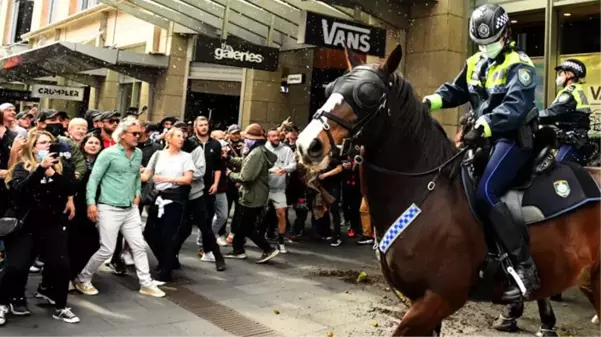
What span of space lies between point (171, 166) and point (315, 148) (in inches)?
172

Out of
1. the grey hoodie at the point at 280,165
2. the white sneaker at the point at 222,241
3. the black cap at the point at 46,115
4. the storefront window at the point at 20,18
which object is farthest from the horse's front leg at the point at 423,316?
the storefront window at the point at 20,18

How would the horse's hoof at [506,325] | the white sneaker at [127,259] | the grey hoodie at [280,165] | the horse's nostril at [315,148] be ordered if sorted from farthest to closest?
the grey hoodie at [280,165] → the white sneaker at [127,259] → the horse's hoof at [506,325] → the horse's nostril at [315,148]

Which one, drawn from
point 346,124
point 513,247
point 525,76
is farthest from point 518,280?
point 346,124

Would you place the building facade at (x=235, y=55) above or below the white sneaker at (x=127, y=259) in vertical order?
above

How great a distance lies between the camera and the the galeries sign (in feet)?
71.2

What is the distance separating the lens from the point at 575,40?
1016cm

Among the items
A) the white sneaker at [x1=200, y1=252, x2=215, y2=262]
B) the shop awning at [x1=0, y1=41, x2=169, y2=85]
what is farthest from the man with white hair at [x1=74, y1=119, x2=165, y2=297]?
the shop awning at [x1=0, y1=41, x2=169, y2=85]

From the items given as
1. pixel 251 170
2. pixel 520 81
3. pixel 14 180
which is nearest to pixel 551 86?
pixel 251 170

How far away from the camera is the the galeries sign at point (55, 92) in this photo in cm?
2171

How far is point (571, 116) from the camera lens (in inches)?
221

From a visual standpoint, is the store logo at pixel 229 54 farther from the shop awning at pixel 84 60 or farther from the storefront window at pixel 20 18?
the storefront window at pixel 20 18

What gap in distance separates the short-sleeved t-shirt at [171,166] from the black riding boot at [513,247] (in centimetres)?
450

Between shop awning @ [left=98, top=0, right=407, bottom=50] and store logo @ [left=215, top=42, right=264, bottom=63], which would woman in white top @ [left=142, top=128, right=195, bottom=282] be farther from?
shop awning @ [left=98, top=0, right=407, bottom=50]

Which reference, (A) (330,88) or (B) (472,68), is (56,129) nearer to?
(A) (330,88)
